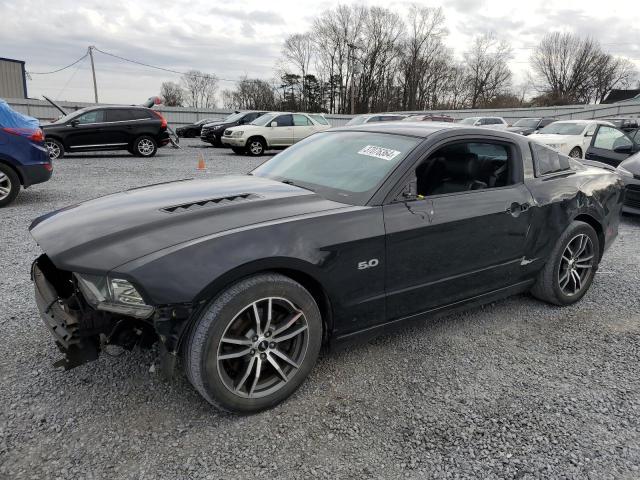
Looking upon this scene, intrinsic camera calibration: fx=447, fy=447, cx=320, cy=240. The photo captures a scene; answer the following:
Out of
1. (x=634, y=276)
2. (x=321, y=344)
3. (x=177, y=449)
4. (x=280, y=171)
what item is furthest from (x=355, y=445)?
(x=634, y=276)

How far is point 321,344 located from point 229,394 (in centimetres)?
64

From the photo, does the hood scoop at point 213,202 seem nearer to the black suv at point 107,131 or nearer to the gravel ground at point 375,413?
the gravel ground at point 375,413

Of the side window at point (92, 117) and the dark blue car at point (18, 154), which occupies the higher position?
the side window at point (92, 117)

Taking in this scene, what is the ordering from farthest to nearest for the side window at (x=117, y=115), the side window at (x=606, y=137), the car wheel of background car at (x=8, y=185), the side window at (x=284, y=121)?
the side window at (x=284, y=121) < the side window at (x=117, y=115) < the side window at (x=606, y=137) < the car wheel of background car at (x=8, y=185)

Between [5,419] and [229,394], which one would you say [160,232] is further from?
[5,419]

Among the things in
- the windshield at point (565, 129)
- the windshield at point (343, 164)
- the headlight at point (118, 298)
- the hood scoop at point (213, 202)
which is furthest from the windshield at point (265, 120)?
the headlight at point (118, 298)

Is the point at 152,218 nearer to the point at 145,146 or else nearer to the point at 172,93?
the point at 145,146

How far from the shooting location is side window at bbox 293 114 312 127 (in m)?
16.8

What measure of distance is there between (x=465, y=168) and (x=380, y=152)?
718 mm

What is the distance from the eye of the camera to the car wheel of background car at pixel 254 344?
2.12 metres

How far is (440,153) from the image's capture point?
3029mm

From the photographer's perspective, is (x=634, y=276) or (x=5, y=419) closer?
(x=5, y=419)

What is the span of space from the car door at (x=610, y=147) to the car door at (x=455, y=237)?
7.17 m

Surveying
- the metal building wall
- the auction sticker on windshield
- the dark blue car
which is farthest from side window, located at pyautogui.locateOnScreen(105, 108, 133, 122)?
the metal building wall
